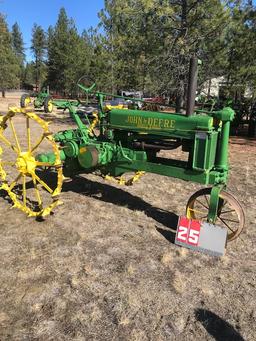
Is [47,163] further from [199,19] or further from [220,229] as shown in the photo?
[199,19]

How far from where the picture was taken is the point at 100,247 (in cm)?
399

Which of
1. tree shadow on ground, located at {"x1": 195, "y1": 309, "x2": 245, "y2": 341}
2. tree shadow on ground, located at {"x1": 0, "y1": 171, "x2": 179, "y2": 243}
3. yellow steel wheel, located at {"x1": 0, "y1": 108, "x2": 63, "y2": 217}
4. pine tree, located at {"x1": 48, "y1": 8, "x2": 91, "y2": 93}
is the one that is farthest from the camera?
pine tree, located at {"x1": 48, "y1": 8, "x2": 91, "y2": 93}

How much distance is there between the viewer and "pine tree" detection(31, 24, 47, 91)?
2603 inches

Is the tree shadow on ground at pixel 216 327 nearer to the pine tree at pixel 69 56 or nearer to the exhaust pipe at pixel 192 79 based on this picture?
the exhaust pipe at pixel 192 79

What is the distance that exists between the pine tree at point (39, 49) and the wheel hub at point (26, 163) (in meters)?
64.7

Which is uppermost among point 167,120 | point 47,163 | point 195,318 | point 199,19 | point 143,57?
point 199,19

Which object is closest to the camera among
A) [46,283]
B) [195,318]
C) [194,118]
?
[195,318]

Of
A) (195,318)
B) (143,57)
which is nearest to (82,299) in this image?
(195,318)

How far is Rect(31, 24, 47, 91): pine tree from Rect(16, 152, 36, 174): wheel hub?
64678 millimetres

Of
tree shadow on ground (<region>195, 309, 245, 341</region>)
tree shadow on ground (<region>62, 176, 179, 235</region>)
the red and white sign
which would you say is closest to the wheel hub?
tree shadow on ground (<region>62, 176, 179, 235</region>)

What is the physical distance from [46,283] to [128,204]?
7.51 feet

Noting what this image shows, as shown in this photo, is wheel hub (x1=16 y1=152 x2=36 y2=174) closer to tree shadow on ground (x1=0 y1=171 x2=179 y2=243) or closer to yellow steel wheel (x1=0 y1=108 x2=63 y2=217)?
yellow steel wheel (x1=0 y1=108 x2=63 y2=217)

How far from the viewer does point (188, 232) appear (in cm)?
401

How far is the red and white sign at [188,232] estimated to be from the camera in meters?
3.98
